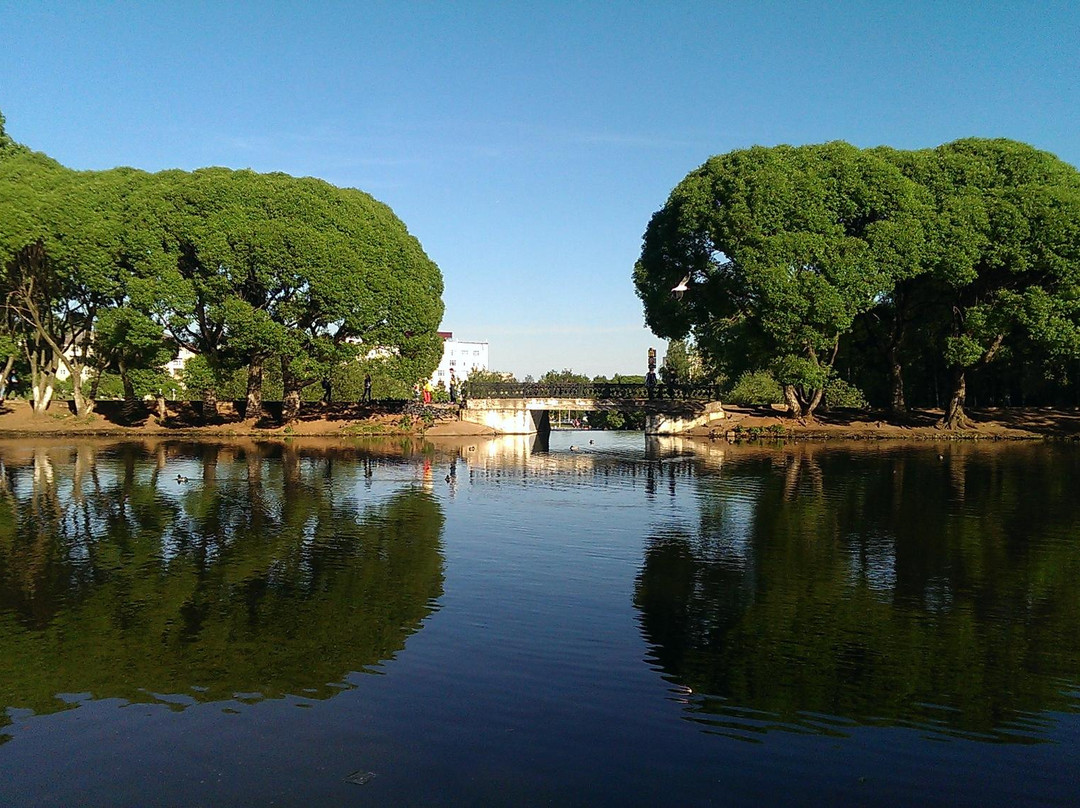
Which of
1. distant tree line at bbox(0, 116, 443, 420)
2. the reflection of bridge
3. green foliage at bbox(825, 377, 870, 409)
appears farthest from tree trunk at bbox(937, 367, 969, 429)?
distant tree line at bbox(0, 116, 443, 420)

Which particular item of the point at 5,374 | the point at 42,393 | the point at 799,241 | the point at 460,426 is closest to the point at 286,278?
the point at 460,426

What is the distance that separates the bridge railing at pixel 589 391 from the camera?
7369 centimetres

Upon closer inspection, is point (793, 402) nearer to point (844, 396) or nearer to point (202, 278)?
point (844, 396)

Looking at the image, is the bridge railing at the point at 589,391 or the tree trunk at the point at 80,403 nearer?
the tree trunk at the point at 80,403

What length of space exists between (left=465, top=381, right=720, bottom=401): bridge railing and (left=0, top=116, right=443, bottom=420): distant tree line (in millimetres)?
9736

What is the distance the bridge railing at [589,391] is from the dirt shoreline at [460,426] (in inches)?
139

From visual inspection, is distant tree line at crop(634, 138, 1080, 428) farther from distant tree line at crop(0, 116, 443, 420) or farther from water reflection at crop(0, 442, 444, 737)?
water reflection at crop(0, 442, 444, 737)

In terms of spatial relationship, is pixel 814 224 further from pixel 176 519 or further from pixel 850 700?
pixel 850 700

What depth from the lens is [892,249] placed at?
57.7 metres

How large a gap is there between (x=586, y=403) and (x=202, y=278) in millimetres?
31649

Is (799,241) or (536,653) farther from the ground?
(799,241)

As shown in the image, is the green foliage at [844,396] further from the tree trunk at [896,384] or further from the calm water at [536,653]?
the calm water at [536,653]

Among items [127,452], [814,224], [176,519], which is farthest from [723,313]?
[176,519]

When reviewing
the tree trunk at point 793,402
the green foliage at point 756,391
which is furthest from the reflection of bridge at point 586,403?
the green foliage at point 756,391
